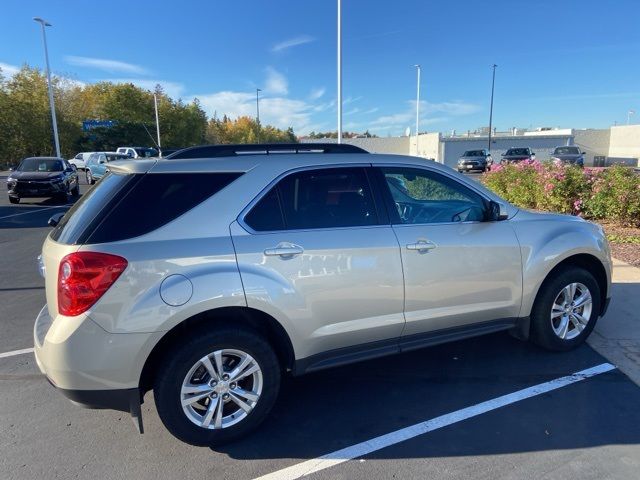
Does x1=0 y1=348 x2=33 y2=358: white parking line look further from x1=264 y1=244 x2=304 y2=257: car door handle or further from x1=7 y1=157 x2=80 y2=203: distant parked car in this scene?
x1=7 y1=157 x2=80 y2=203: distant parked car

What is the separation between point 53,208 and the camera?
1548cm

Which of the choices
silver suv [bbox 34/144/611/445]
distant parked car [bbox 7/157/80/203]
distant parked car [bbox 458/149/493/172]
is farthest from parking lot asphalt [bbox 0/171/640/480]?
distant parked car [bbox 458/149/493/172]

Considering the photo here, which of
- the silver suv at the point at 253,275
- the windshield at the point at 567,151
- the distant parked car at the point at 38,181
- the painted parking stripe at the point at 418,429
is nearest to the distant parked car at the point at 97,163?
the distant parked car at the point at 38,181

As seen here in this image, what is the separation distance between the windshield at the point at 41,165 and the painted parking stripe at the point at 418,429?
17127 millimetres

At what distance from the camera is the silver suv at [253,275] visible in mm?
2607

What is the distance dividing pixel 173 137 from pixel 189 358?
204ft

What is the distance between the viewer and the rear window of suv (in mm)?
2672

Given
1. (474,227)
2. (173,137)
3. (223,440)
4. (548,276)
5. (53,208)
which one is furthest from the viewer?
(173,137)

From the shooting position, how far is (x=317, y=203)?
10.5ft

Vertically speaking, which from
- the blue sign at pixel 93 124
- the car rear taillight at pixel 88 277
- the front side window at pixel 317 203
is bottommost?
the car rear taillight at pixel 88 277

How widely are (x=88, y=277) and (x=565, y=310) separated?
12.5ft

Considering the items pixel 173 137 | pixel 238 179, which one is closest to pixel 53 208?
pixel 238 179

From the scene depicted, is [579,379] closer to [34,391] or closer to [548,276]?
[548,276]

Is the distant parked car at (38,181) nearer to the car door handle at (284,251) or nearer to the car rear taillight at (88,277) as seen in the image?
the car rear taillight at (88,277)
